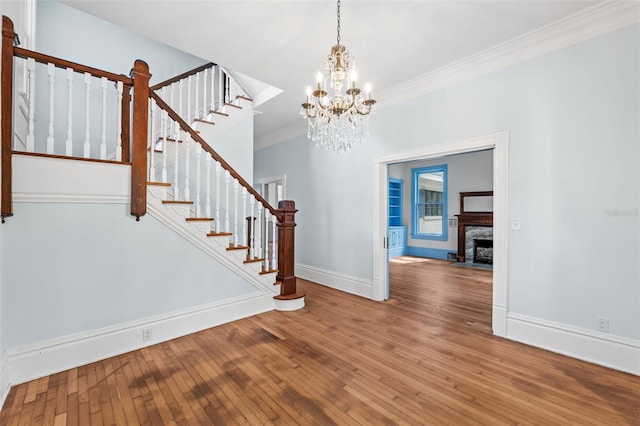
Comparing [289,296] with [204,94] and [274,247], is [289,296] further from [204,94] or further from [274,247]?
[204,94]

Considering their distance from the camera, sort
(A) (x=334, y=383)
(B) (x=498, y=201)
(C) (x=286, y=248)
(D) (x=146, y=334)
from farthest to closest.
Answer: (C) (x=286, y=248), (B) (x=498, y=201), (D) (x=146, y=334), (A) (x=334, y=383)

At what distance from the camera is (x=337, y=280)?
4918 mm

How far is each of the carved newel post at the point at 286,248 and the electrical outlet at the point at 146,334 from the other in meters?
1.61

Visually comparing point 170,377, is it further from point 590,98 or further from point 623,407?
point 590,98

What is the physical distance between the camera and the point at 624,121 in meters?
2.41

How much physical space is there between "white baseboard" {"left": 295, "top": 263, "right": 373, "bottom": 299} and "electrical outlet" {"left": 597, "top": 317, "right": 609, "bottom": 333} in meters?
2.52

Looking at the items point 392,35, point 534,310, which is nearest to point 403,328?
point 534,310

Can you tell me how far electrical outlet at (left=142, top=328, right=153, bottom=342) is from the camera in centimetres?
280

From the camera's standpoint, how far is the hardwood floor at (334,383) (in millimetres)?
1860

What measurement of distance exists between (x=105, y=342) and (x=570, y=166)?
4696mm

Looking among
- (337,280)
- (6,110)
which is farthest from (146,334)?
(337,280)

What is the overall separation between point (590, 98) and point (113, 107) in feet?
20.6

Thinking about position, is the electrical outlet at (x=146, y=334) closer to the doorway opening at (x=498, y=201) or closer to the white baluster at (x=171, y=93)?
the white baluster at (x=171, y=93)

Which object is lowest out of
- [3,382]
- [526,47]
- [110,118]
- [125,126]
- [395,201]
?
[3,382]
